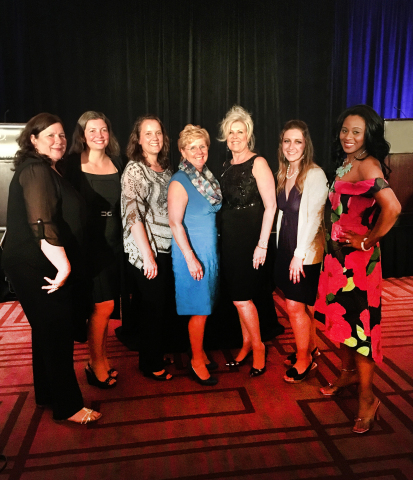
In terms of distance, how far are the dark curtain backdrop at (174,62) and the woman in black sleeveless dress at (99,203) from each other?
3.17 metres

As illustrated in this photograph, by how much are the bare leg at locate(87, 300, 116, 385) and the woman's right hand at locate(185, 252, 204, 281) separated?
0.52 metres

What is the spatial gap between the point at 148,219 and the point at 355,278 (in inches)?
43.9

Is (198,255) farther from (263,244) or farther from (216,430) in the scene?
(216,430)

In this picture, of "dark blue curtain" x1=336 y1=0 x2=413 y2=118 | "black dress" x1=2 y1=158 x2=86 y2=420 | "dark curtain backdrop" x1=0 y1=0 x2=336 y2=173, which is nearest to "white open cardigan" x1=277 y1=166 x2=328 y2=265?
"black dress" x1=2 y1=158 x2=86 y2=420

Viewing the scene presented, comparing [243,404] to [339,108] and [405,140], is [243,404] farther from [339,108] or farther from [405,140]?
[339,108]

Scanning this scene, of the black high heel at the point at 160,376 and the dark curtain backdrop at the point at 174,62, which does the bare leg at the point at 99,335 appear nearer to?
the black high heel at the point at 160,376

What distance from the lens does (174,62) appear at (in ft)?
17.1

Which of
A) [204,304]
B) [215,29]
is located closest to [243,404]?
[204,304]

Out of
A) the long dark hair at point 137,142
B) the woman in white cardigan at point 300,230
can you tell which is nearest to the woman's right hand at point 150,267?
the long dark hair at point 137,142

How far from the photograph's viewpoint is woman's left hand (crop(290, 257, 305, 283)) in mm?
2131

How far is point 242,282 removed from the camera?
230 centimetres

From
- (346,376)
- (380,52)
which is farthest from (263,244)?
(380,52)

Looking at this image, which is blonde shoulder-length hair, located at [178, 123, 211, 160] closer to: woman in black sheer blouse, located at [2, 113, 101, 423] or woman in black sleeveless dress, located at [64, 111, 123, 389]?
woman in black sleeveless dress, located at [64, 111, 123, 389]

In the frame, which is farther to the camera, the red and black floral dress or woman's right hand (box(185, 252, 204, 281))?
woman's right hand (box(185, 252, 204, 281))
